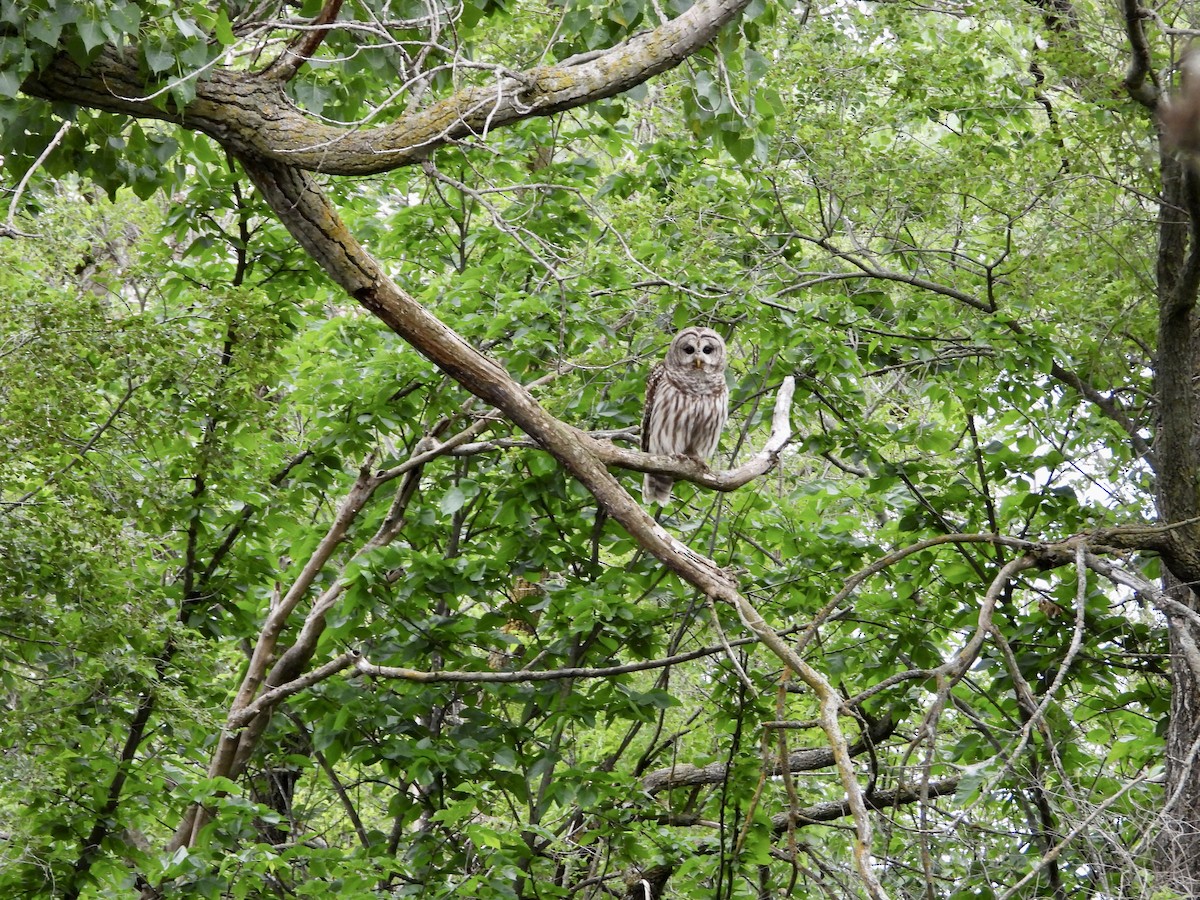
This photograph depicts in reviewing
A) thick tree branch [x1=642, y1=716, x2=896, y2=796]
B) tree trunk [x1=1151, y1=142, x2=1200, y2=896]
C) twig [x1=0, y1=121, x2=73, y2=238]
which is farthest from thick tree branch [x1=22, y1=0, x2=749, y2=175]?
thick tree branch [x1=642, y1=716, x2=896, y2=796]

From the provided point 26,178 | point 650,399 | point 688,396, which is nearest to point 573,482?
point 650,399

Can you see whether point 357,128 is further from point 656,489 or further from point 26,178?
point 656,489

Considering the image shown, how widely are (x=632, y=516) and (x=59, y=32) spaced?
234cm

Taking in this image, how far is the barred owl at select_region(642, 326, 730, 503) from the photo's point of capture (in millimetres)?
7016

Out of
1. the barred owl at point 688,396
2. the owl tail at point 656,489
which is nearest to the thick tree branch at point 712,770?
the owl tail at point 656,489

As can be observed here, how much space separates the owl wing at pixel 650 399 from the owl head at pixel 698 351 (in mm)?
87

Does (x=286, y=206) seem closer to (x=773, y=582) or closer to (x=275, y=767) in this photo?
(x=773, y=582)

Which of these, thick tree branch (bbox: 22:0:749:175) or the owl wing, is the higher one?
the owl wing

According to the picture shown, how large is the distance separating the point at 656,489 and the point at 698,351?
836mm

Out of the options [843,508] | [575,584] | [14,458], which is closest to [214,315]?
[14,458]

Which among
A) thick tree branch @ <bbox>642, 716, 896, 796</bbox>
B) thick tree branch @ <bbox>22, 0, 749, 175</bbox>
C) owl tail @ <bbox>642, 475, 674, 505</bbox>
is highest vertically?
owl tail @ <bbox>642, 475, 674, 505</bbox>

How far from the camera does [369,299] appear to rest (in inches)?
172

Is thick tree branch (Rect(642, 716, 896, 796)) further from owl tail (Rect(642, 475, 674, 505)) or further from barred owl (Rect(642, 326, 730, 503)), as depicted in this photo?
barred owl (Rect(642, 326, 730, 503))

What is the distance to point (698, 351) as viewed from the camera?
7039 mm
